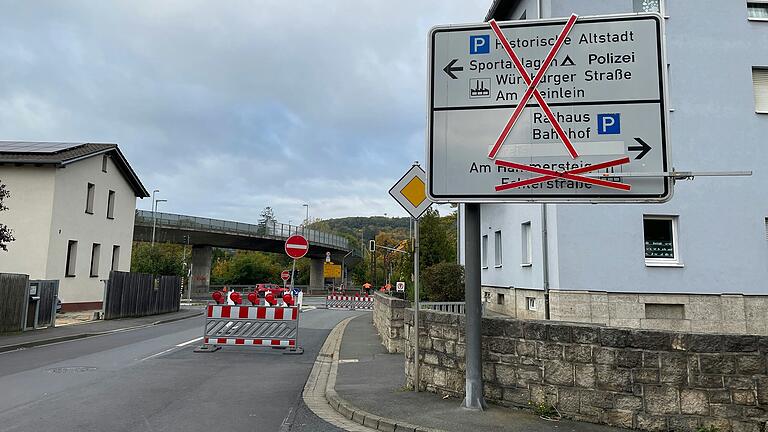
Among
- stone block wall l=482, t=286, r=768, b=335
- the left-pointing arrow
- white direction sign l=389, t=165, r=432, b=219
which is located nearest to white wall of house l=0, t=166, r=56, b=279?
white direction sign l=389, t=165, r=432, b=219

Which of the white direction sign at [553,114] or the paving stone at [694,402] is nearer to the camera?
the paving stone at [694,402]

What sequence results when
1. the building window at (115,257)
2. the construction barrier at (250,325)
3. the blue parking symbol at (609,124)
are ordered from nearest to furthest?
1. the blue parking symbol at (609,124)
2. the construction barrier at (250,325)
3. the building window at (115,257)

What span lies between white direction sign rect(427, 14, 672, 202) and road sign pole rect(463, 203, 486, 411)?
56 centimetres

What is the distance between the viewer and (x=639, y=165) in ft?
19.9

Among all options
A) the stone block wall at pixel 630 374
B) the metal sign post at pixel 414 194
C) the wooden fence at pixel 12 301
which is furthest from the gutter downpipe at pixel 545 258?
the wooden fence at pixel 12 301

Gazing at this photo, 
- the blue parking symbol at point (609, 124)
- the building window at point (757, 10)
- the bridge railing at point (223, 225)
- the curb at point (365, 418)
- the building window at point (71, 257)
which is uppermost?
the building window at point (757, 10)

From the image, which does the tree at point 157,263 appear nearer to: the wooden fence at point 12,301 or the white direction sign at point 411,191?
the wooden fence at point 12,301

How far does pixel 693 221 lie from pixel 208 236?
45275mm

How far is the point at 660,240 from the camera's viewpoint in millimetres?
15820

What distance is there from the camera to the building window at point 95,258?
1093 inches

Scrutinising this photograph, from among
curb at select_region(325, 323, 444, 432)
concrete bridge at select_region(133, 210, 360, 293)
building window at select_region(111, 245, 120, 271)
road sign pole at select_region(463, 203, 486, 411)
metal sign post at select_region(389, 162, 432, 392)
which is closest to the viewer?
curb at select_region(325, 323, 444, 432)

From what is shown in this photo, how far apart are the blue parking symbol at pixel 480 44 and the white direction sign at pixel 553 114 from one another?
1 centimetres

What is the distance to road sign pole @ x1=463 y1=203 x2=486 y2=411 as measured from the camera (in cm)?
629

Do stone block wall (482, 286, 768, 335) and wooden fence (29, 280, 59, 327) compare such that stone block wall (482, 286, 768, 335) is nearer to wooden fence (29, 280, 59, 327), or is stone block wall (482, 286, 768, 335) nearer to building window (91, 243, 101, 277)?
wooden fence (29, 280, 59, 327)
